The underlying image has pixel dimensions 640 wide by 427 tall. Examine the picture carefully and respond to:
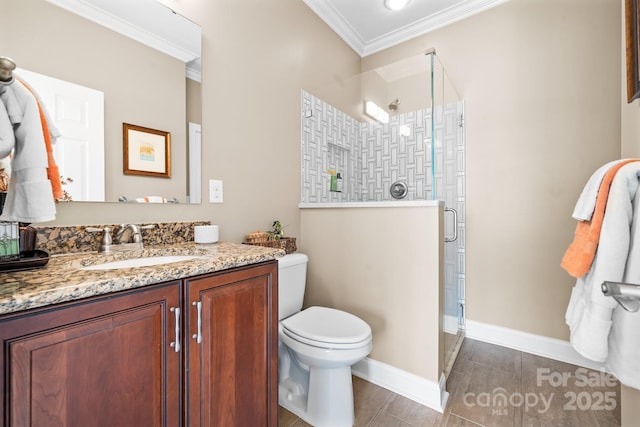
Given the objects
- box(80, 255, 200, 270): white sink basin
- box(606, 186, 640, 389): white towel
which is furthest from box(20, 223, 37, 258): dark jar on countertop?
box(606, 186, 640, 389): white towel

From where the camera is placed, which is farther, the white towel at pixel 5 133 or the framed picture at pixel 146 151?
the framed picture at pixel 146 151

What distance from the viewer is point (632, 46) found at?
107cm

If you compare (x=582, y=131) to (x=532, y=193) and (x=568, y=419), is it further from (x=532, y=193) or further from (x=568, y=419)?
(x=568, y=419)

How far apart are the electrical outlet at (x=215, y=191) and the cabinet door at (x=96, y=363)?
0.81 metres

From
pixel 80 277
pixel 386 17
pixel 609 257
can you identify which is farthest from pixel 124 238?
pixel 386 17

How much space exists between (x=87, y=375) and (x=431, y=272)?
1.50 m

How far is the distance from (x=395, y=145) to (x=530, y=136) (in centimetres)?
101

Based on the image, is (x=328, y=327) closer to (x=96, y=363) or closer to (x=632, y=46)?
(x=96, y=363)

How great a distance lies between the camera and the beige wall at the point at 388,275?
5.16 ft

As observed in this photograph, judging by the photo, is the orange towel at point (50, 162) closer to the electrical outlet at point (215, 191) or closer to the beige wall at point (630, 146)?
the electrical outlet at point (215, 191)

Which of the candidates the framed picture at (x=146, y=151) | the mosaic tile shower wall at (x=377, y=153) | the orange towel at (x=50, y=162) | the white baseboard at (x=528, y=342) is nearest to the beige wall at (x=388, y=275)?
the mosaic tile shower wall at (x=377, y=153)

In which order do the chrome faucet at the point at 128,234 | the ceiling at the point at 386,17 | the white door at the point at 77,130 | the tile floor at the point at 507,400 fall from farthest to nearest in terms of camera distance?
1. the ceiling at the point at 386,17
2. the tile floor at the point at 507,400
3. the chrome faucet at the point at 128,234
4. the white door at the point at 77,130

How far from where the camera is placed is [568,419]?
1449 millimetres

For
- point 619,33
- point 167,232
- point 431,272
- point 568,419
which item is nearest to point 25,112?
point 167,232
